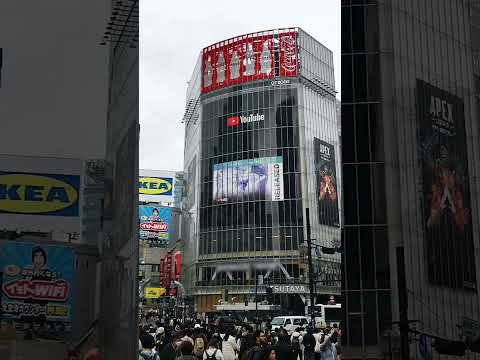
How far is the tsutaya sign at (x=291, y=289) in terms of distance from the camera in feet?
190

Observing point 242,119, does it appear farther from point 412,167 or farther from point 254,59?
point 412,167

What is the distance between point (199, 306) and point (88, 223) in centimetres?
6595

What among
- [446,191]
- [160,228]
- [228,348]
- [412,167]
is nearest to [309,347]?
[228,348]

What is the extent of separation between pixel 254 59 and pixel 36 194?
66.9 metres

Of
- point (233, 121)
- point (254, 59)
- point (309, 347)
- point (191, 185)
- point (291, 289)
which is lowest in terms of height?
point (309, 347)

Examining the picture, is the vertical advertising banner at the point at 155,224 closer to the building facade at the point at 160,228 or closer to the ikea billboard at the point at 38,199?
the building facade at the point at 160,228

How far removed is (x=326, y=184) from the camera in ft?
214

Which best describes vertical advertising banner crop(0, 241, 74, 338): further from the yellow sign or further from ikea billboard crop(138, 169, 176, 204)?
ikea billboard crop(138, 169, 176, 204)

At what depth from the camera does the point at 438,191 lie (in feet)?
29.6

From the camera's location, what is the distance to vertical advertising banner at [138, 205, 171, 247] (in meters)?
81.0

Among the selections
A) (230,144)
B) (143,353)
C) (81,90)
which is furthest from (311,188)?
(81,90)

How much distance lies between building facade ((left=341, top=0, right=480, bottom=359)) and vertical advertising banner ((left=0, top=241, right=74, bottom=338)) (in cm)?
609

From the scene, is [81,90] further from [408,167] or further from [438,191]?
[438,191]

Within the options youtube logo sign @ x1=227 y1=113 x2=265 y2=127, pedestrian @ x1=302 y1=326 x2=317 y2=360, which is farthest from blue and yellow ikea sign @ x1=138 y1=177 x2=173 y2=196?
pedestrian @ x1=302 y1=326 x2=317 y2=360
